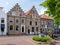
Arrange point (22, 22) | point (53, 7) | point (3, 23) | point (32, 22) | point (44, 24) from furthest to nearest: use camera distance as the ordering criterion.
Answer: point (44, 24) → point (32, 22) → point (22, 22) → point (3, 23) → point (53, 7)

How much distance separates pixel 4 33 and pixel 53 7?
138ft

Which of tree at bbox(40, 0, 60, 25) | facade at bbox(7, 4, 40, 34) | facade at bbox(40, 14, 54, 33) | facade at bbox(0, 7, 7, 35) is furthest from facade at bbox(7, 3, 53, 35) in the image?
tree at bbox(40, 0, 60, 25)

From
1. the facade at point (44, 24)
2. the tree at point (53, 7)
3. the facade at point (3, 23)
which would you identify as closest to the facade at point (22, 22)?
the facade at point (3, 23)

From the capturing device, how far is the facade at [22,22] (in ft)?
187

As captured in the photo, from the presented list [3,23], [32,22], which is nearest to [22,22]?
[32,22]

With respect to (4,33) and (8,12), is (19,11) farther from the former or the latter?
(4,33)

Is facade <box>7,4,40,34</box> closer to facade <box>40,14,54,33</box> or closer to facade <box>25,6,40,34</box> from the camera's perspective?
facade <box>25,6,40,34</box>

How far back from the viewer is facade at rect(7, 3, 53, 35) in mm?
57066

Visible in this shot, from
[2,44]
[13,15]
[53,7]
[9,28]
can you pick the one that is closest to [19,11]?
[13,15]

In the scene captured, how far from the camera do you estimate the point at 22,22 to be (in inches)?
2345

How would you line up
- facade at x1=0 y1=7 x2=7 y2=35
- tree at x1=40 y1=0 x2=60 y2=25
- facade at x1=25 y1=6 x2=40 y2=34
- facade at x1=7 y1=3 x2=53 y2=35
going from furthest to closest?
facade at x1=25 y1=6 x2=40 y2=34, facade at x1=7 y1=3 x2=53 y2=35, facade at x1=0 y1=7 x2=7 y2=35, tree at x1=40 y1=0 x2=60 y2=25

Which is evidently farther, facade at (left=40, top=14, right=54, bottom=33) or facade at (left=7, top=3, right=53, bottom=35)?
facade at (left=40, top=14, right=54, bottom=33)

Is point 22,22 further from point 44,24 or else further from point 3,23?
point 44,24

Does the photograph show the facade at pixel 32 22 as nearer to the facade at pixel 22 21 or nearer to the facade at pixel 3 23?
the facade at pixel 22 21
